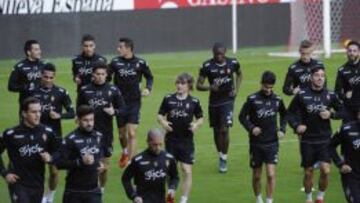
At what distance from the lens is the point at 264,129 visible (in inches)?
697

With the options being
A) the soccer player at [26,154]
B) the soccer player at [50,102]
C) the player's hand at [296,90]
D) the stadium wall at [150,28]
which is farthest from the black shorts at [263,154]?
→ the stadium wall at [150,28]

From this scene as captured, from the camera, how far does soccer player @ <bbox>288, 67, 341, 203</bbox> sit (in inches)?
693

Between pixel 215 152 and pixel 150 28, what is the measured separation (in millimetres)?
21113

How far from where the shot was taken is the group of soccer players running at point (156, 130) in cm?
1464

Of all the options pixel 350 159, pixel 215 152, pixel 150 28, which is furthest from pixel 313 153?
pixel 150 28

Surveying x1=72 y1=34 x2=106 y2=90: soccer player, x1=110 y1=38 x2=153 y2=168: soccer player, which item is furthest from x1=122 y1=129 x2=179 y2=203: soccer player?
x1=110 y1=38 x2=153 y2=168: soccer player

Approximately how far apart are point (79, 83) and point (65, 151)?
19.0 feet

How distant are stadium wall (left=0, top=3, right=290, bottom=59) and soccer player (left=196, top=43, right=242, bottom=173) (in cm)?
2167

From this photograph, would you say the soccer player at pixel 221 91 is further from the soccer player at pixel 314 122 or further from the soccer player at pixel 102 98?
the soccer player at pixel 314 122

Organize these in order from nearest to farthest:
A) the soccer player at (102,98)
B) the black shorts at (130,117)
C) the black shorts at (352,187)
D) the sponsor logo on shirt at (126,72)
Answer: the black shorts at (352,187)
the soccer player at (102,98)
the sponsor logo on shirt at (126,72)
the black shorts at (130,117)

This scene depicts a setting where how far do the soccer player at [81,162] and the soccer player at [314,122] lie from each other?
163 inches

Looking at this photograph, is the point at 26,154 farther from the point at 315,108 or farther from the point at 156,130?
the point at 315,108

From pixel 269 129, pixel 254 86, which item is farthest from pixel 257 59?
pixel 269 129

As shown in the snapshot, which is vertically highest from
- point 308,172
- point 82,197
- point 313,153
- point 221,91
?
point 221,91
